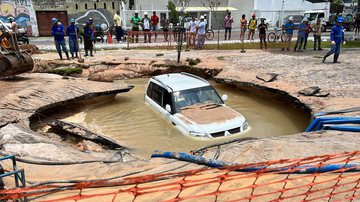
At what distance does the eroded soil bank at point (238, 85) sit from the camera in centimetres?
582

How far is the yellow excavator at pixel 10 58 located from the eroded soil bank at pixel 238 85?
55 cm

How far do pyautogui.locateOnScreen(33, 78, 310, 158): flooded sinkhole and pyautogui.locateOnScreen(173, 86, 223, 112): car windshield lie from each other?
77cm

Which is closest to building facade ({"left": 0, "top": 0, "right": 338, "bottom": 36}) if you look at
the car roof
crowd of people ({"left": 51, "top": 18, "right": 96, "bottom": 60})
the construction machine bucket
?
crowd of people ({"left": 51, "top": 18, "right": 96, "bottom": 60})

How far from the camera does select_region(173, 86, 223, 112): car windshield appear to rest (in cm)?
960

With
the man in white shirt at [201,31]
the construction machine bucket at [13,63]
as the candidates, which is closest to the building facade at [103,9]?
the man in white shirt at [201,31]

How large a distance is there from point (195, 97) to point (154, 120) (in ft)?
5.83

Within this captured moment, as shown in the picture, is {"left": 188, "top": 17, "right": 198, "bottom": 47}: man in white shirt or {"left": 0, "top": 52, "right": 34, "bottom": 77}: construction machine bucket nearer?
{"left": 0, "top": 52, "right": 34, "bottom": 77}: construction machine bucket

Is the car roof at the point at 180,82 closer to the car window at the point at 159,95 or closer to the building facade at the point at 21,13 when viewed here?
the car window at the point at 159,95

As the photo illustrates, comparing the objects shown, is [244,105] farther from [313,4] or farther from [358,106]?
[313,4]

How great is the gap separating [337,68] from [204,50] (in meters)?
9.89

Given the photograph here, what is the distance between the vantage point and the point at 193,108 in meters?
9.48

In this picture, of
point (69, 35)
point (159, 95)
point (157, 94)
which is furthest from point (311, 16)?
point (159, 95)

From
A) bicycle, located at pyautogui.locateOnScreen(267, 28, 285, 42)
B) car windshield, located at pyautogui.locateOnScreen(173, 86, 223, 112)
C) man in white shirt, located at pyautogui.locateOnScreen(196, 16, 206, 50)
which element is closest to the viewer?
car windshield, located at pyautogui.locateOnScreen(173, 86, 223, 112)

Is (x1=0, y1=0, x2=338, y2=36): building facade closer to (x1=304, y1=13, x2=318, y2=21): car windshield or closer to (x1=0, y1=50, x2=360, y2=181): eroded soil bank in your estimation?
(x1=304, y1=13, x2=318, y2=21): car windshield
